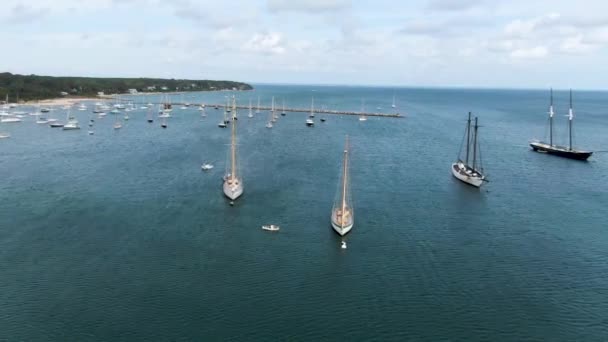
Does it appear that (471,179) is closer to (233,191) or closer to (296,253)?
(233,191)

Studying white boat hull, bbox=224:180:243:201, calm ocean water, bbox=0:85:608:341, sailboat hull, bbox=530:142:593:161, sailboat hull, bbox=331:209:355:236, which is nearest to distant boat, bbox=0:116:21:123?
calm ocean water, bbox=0:85:608:341

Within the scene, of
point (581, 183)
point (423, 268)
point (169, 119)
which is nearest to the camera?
point (423, 268)

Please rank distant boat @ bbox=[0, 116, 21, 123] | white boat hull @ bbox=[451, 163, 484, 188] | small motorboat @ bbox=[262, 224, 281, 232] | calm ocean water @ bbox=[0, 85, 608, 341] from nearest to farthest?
calm ocean water @ bbox=[0, 85, 608, 341], small motorboat @ bbox=[262, 224, 281, 232], white boat hull @ bbox=[451, 163, 484, 188], distant boat @ bbox=[0, 116, 21, 123]

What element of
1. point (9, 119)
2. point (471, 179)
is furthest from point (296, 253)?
point (9, 119)

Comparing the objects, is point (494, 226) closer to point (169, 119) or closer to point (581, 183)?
point (581, 183)

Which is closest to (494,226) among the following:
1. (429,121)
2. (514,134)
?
(514,134)

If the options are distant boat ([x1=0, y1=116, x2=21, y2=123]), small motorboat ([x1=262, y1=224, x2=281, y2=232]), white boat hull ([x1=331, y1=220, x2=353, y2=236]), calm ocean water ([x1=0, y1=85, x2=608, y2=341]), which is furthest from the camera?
distant boat ([x1=0, y1=116, x2=21, y2=123])

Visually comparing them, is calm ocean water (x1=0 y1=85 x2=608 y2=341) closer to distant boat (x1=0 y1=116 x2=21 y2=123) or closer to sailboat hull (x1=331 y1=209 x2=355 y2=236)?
sailboat hull (x1=331 y1=209 x2=355 y2=236)

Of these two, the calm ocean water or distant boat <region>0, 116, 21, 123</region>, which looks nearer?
the calm ocean water

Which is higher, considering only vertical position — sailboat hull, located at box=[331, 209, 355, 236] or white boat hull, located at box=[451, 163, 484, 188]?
white boat hull, located at box=[451, 163, 484, 188]
